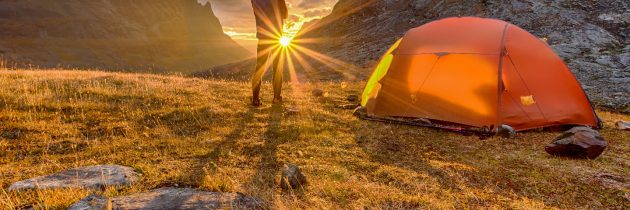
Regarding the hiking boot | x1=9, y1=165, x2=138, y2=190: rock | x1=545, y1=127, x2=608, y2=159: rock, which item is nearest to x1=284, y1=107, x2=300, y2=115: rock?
the hiking boot

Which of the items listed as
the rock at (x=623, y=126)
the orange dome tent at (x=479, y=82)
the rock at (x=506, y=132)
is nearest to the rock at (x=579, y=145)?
the rock at (x=506, y=132)

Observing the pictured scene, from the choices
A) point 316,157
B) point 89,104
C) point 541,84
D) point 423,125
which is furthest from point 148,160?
point 541,84

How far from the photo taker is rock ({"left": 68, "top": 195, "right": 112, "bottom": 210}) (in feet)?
A: 11.2

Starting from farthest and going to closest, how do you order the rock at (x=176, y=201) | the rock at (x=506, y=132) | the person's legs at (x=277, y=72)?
the person's legs at (x=277, y=72), the rock at (x=506, y=132), the rock at (x=176, y=201)

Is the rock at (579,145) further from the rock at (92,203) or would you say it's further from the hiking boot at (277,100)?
the rock at (92,203)

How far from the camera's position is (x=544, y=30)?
2834 centimetres

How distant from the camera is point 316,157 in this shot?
6.22 m

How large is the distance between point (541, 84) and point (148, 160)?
28.0 feet

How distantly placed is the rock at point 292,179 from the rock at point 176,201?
705mm

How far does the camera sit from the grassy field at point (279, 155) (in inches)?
183

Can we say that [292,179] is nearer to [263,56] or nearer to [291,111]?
[291,111]

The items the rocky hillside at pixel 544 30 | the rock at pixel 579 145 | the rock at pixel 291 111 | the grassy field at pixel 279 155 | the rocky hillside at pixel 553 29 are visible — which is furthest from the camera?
the rocky hillside at pixel 544 30

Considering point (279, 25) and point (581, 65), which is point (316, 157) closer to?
point (279, 25)

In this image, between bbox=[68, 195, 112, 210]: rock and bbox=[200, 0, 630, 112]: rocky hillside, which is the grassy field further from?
bbox=[200, 0, 630, 112]: rocky hillside
